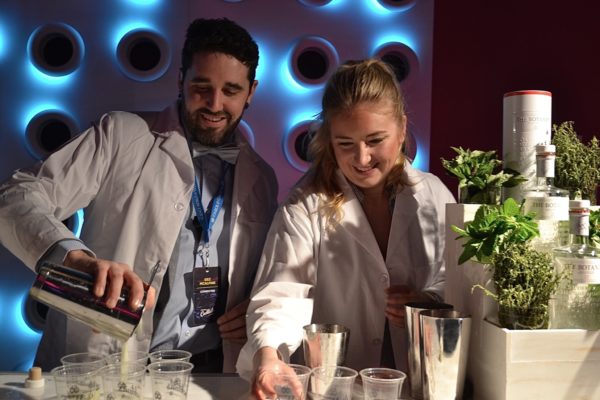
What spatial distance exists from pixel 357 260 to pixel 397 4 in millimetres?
1744

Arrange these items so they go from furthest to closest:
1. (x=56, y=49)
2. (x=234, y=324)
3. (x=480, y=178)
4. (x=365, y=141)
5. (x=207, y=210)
A: (x=56, y=49)
(x=207, y=210)
(x=234, y=324)
(x=365, y=141)
(x=480, y=178)

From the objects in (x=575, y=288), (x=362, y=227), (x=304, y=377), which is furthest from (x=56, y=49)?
(x=575, y=288)

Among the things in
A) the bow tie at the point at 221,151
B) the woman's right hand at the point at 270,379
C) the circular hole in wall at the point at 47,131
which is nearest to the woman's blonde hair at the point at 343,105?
the bow tie at the point at 221,151

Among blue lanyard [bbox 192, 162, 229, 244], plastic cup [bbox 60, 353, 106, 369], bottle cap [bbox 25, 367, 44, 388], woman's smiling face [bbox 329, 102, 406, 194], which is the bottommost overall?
bottle cap [bbox 25, 367, 44, 388]

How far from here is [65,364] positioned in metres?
1.22

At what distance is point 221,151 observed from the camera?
89.7 inches

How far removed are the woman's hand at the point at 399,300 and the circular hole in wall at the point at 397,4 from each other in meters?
1.84

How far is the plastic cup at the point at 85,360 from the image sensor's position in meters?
1.23

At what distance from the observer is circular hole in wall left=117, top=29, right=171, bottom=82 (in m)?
2.98

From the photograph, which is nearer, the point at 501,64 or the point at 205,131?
the point at 205,131

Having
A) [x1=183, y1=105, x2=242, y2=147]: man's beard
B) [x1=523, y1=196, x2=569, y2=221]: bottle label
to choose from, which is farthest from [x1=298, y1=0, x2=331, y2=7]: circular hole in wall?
[x1=523, y1=196, x2=569, y2=221]: bottle label

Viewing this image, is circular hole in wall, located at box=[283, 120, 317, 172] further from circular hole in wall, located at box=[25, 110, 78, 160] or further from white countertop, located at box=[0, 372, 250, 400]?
white countertop, located at box=[0, 372, 250, 400]

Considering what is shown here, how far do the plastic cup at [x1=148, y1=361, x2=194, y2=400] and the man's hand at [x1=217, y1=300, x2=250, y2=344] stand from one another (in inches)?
30.5

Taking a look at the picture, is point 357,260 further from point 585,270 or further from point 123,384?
point 123,384
